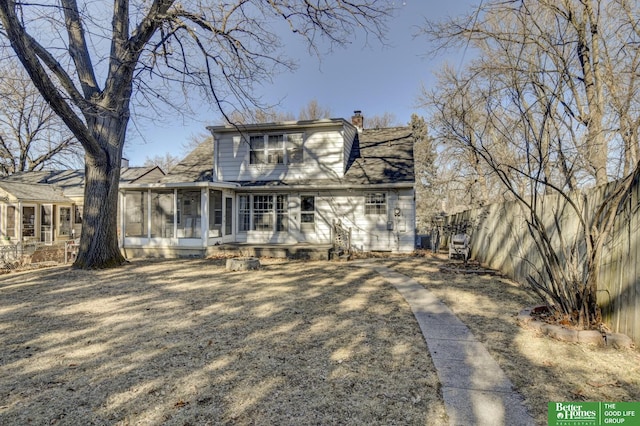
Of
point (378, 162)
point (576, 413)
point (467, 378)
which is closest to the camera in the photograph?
point (576, 413)

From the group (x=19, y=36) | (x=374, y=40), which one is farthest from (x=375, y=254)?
(x=19, y=36)

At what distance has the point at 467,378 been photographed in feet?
10.3

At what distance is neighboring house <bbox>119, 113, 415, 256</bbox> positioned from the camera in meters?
12.8

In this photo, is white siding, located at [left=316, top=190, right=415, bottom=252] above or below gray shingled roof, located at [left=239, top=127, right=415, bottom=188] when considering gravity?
below

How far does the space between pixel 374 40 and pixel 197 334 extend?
8.59m

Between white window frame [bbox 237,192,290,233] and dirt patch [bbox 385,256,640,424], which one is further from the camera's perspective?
white window frame [bbox 237,192,290,233]

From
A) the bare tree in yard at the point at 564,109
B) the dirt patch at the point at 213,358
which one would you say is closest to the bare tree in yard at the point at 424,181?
the bare tree in yard at the point at 564,109

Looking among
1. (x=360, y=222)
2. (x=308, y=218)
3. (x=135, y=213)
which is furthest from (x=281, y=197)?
(x=135, y=213)

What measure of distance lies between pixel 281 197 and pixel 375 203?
149 inches

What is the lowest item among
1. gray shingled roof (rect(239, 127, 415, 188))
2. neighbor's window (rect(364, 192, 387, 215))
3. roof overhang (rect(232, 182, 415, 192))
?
neighbor's window (rect(364, 192, 387, 215))

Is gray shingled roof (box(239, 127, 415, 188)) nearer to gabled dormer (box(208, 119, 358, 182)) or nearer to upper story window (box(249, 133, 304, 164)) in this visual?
gabled dormer (box(208, 119, 358, 182))

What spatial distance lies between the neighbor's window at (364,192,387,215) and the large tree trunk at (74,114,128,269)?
8.47 meters

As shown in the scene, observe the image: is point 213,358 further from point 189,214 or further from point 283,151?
point 283,151

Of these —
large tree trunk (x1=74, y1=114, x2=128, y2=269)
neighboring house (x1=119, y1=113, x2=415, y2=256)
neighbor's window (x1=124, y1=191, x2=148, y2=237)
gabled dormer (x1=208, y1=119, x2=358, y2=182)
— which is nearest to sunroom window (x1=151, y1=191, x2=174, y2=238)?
neighboring house (x1=119, y1=113, x2=415, y2=256)
